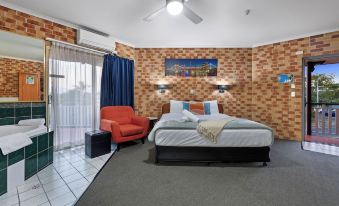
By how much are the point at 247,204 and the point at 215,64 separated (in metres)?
4.14

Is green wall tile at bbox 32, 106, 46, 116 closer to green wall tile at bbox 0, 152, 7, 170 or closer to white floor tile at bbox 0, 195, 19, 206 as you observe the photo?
green wall tile at bbox 0, 152, 7, 170

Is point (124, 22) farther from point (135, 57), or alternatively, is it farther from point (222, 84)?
point (222, 84)

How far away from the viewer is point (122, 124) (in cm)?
421

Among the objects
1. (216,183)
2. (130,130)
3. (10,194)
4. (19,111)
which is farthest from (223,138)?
(19,111)

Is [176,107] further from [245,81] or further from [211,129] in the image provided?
[245,81]

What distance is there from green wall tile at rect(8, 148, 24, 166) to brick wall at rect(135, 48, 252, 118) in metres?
3.23

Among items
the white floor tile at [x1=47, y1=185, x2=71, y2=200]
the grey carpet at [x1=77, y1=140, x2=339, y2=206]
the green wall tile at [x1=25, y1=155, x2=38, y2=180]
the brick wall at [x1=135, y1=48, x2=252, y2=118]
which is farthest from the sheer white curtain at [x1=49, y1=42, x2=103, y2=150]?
the white floor tile at [x1=47, y1=185, x2=71, y2=200]

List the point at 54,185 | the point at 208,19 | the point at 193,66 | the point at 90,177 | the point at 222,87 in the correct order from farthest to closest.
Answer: the point at 193,66 < the point at 222,87 < the point at 208,19 < the point at 90,177 < the point at 54,185

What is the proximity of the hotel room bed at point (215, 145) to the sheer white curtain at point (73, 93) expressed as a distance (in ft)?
6.55

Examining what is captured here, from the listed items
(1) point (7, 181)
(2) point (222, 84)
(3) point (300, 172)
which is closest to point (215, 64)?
(2) point (222, 84)

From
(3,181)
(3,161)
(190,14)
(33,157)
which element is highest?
(190,14)

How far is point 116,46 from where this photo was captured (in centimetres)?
464

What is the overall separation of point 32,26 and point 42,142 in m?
2.18

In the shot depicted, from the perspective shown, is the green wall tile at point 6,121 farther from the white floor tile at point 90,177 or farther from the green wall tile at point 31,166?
the white floor tile at point 90,177
